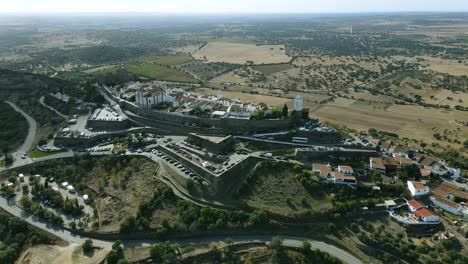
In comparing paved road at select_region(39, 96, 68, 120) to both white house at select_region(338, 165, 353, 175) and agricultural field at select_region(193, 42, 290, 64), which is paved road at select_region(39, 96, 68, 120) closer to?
white house at select_region(338, 165, 353, 175)

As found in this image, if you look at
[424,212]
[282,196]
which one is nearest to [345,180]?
[282,196]

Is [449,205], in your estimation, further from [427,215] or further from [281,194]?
[281,194]

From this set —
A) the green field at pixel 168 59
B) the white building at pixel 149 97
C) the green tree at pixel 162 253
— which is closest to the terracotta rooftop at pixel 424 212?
the green tree at pixel 162 253

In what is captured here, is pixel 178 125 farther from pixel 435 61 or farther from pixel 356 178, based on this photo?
pixel 435 61

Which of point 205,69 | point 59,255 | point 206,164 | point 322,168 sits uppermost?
point 205,69

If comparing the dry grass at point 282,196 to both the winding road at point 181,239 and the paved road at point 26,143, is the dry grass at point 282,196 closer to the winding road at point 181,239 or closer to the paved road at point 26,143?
the winding road at point 181,239

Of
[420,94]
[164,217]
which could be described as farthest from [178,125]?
[420,94]

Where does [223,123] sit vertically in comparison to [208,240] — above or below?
above

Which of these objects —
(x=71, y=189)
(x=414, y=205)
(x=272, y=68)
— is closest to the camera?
(x=414, y=205)
